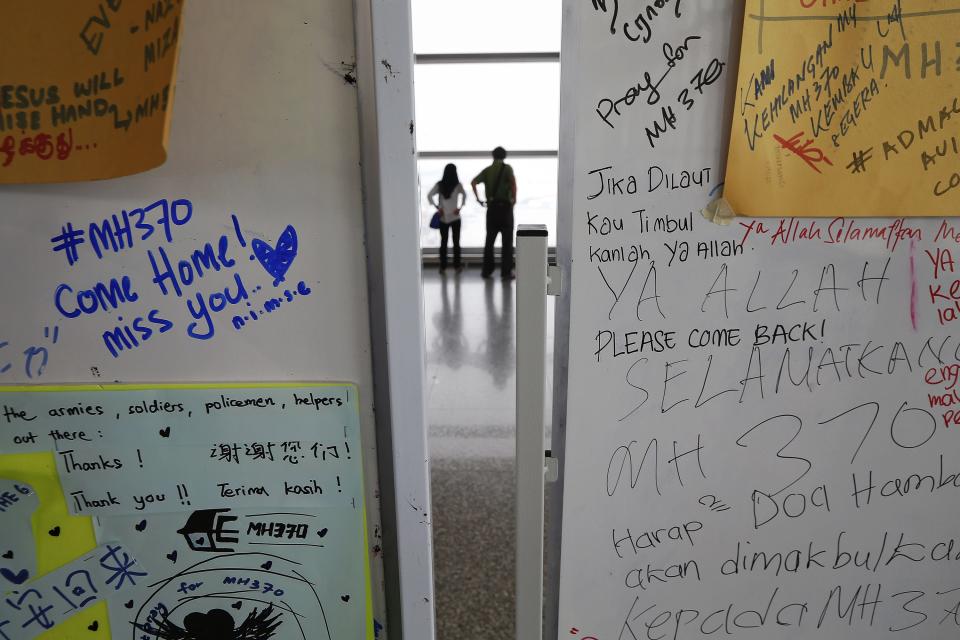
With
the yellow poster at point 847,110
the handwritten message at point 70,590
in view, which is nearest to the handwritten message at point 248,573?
the handwritten message at point 70,590

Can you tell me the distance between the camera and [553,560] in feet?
3.97

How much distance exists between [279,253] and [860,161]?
882 millimetres

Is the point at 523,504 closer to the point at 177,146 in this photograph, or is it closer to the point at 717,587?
the point at 717,587

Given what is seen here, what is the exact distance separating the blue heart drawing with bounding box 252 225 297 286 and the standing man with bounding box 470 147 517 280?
5.56m

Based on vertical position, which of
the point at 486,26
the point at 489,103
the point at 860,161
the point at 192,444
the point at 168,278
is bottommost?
the point at 192,444

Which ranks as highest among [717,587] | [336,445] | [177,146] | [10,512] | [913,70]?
[913,70]

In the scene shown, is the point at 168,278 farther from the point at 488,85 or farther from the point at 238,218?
the point at 488,85

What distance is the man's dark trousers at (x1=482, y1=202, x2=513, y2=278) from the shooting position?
6.61 m

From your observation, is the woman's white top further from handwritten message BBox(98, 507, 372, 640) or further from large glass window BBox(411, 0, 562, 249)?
handwritten message BBox(98, 507, 372, 640)

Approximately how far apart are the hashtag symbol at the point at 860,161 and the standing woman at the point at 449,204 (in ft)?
19.4

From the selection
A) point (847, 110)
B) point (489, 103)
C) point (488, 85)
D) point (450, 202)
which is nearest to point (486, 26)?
point (488, 85)

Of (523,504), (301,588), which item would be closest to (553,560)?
(523,504)

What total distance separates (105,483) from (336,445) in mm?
383

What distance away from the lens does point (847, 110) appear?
94 cm
